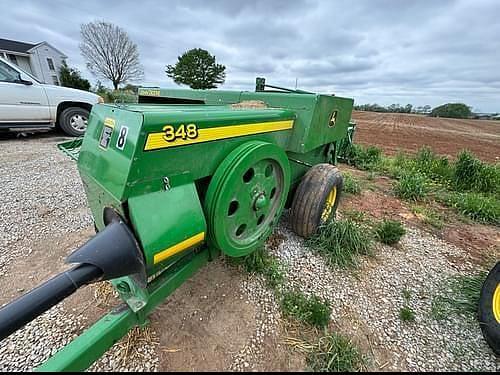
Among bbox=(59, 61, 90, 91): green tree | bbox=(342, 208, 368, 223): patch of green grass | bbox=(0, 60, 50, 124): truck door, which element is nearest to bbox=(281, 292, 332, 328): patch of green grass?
bbox=(342, 208, 368, 223): patch of green grass

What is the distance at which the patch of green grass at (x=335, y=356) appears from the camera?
1.50 metres

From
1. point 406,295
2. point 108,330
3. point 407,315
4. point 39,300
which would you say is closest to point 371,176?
point 406,295

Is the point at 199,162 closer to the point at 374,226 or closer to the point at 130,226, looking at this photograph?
the point at 130,226

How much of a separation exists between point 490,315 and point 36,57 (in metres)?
43.7

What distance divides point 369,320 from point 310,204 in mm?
1041

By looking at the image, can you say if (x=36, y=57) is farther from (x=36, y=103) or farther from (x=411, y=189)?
(x=411, y=189)

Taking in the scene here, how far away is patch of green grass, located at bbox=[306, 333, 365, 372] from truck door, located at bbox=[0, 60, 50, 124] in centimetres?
701

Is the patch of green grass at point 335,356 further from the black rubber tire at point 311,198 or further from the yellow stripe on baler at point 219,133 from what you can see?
the yellow stripe on baler at point 219,133

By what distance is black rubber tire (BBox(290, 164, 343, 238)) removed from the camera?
2.36 meters

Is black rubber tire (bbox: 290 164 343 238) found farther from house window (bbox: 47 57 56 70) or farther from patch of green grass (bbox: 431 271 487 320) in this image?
house window (bbox: 47 57 56 70)

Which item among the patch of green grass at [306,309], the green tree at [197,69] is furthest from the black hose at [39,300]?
the green tree at [197,69]

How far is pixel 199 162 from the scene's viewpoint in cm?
140

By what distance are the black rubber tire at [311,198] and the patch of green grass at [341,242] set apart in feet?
0.46

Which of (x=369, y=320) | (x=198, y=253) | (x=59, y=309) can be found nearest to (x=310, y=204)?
(x=369, y=320)
